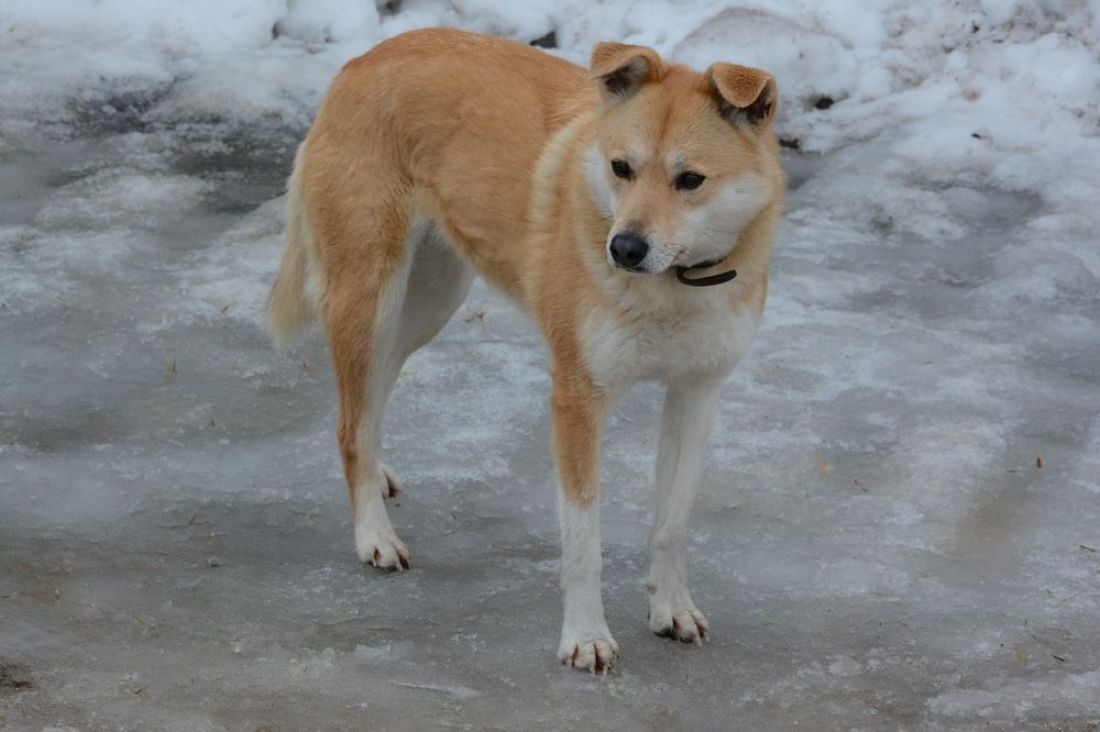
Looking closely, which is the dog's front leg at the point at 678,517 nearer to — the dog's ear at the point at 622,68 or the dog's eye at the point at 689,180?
the dog's eye at the point at 689,180

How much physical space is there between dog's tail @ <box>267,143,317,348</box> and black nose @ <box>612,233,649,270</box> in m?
1.41

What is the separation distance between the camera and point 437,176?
4.43 m

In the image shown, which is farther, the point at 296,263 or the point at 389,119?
the point at 296,263

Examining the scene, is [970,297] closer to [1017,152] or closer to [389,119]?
[1017,152]

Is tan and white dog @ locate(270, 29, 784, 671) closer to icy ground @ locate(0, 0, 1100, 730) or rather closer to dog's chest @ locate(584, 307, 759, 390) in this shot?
dog's chest @ locate(584, 307, 759, 390)

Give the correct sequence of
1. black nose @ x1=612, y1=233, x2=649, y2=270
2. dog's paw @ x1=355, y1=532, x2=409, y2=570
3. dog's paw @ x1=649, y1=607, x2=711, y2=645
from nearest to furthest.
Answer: black nose @ x1=612, y1=233, x2=649, y2=270 < dog's paw @ x1=649, y1=607, x2=711, y2=645 < dog's paw @ x1=355, y1=532, x2=409, y2=570

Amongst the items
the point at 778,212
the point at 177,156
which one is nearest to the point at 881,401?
the point at 778,212

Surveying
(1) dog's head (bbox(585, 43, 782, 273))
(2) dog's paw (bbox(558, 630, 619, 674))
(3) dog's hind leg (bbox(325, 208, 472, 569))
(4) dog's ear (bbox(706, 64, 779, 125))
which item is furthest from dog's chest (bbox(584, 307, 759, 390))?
(3) dog's hind leg (bbox(325, 208, 472, 569))

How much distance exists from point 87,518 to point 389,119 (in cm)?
147

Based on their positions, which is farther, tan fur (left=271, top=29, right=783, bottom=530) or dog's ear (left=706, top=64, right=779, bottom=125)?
tan fur (left=271, top=29, right=783, bottom=530)

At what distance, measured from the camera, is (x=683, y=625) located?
4.04m

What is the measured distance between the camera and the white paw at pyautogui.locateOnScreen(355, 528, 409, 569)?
4410 mm

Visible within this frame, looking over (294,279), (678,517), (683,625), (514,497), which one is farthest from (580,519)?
(294,279)

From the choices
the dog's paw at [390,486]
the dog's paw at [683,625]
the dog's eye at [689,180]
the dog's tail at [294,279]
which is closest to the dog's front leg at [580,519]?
the dog's paw at [683,625]
